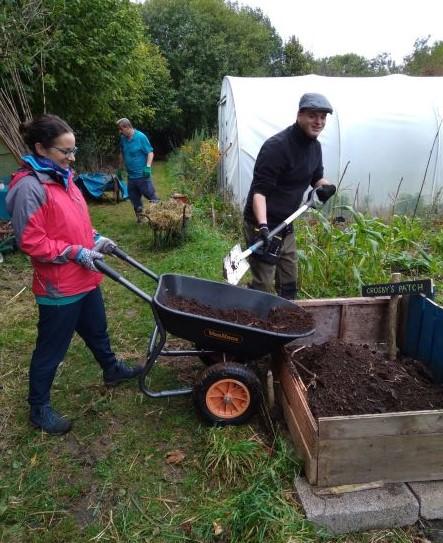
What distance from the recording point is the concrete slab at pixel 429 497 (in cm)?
218

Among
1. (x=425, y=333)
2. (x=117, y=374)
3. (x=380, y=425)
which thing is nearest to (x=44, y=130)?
(x=117, y=374)

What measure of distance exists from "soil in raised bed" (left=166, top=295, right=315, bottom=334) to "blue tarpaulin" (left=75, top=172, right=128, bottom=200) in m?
7.34

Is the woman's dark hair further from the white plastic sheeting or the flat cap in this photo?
the white plastic sheeting

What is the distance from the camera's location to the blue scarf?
91.5 inches

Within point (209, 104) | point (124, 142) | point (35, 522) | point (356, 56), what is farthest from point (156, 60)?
point (356, 56)

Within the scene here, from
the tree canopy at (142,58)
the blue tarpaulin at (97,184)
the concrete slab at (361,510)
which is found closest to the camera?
the concrete slab at (361,510)

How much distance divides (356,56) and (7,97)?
55.6 m

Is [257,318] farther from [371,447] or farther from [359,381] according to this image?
[371,447]

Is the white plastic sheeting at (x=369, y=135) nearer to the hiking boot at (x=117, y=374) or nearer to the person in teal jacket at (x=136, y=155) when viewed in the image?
the person in teal jacket at (x=136, y=155)

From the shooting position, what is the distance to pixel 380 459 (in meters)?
2.22

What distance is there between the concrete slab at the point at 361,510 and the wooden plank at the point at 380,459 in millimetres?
70

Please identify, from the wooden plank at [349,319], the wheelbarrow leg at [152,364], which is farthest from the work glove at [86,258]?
the wooden plank at [349,319]

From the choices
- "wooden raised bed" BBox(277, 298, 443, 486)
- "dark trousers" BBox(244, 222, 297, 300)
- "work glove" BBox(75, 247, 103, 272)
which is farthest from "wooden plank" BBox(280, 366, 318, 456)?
"work glove" BBox(75, 247, 103, 272)

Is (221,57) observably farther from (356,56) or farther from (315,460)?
(356,56)
